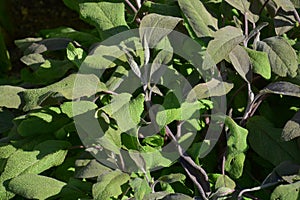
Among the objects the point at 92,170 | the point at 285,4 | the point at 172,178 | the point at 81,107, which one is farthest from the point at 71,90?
the point at 285,4

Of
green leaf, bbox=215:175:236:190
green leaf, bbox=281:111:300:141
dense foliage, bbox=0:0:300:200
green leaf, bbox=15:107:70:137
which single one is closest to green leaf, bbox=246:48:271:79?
dense foliage, bbox=0:0:300:200

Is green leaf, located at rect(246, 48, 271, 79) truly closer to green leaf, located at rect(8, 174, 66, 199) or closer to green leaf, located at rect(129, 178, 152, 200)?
green leaf, located at rect(129, 178, 152, 200)

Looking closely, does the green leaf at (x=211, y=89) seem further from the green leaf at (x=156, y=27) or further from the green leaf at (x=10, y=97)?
the green leaf at (x=10, y=97)

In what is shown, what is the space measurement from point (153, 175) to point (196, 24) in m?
0.37

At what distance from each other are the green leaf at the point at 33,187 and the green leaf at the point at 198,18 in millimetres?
456

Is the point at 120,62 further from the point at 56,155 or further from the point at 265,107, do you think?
the point at 265,107

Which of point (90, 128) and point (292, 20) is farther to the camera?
point (292, 20)

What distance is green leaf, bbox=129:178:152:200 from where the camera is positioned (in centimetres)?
117

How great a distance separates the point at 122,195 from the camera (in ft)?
4.24

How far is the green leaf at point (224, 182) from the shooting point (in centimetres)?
124

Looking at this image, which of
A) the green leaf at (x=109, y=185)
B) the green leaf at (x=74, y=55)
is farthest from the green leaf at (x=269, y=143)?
the green leaf at (x=74, y=55)

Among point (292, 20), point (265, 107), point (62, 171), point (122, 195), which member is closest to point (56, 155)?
point (62, 171)

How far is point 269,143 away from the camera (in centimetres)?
135

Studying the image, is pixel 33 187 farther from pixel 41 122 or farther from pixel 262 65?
pixel 262 65
